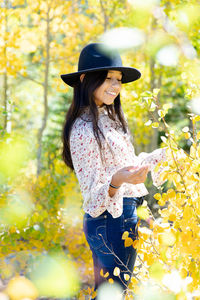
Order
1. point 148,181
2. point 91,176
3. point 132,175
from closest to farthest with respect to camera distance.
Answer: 1. point 132,175
2. point 91,176
3. point 148,181

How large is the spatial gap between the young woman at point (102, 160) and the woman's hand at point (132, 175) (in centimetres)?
3

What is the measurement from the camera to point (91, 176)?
1.57 metres

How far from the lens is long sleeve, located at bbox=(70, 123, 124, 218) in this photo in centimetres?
151

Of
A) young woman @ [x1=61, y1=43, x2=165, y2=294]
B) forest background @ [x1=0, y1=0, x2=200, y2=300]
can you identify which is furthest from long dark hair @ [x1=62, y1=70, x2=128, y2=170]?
forest background @ [x1=0, y1=0, x2=200, y2=300]

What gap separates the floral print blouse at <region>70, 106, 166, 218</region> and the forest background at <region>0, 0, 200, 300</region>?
0.17 metres

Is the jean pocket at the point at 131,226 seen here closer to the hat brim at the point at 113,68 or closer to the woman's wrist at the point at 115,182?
the woman's wrist at the point at 115,182

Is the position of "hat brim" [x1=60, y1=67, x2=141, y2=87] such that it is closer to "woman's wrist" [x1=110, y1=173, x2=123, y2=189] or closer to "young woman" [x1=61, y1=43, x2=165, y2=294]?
"young woman" [x1=61, y1=43, x2=165, y2=294]

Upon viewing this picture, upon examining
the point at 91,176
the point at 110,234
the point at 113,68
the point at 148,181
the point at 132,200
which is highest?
the point at 113,68

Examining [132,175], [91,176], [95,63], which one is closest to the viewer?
[132,175]

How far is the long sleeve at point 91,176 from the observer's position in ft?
4.95

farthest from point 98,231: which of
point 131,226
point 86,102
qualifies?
point 86,102

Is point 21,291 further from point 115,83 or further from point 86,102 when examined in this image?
point 115,83

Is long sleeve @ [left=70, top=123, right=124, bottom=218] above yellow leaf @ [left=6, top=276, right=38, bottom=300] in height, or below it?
above

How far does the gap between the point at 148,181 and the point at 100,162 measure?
11.8 feet
